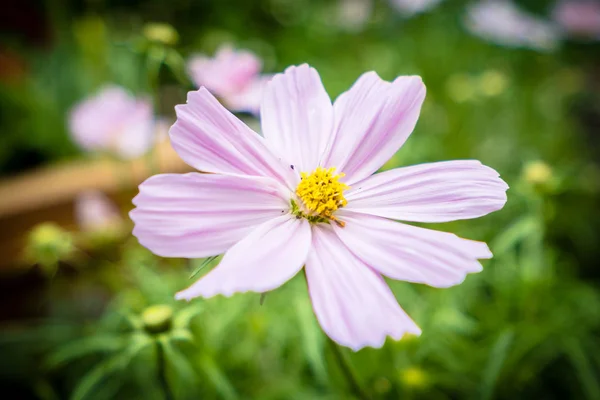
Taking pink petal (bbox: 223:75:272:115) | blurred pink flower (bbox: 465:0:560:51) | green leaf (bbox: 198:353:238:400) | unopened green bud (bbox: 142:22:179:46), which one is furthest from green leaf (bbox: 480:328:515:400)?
blurred pink flower (bbox: 465:0:560:51)

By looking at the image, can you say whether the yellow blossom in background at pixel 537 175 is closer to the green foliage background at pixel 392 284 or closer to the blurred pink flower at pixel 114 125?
the green foliage background at pixel 392 284

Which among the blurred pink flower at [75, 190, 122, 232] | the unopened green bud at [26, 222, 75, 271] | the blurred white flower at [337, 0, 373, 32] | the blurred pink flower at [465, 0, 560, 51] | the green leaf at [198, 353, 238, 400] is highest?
the blurred white flower at [337, 0, 373, 32]

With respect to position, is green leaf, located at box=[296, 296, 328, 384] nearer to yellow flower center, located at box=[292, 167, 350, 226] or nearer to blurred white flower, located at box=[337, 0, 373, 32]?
yellow flower center, located at box=[292, 167, 350, 226]

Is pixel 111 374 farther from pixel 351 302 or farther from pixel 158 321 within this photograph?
pixel 351 302

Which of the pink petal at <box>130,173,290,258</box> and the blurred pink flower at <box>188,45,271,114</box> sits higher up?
the blurred pink flower at <box>188,45,271,114</box>

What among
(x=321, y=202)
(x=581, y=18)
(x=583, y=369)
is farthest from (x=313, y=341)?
(x=581, y=18)
